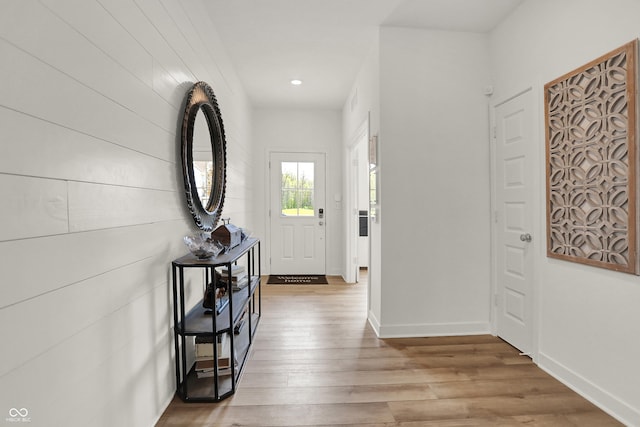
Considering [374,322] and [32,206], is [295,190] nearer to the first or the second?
[374,322]

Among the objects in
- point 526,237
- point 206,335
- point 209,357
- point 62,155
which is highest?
point 62,155

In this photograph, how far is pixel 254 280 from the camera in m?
2.88

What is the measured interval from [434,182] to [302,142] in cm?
274

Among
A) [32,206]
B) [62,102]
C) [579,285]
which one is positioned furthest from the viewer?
[579,285]

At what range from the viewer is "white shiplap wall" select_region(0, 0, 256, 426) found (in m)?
0.83

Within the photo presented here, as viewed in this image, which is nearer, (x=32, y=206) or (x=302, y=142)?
(x=32, y=206)

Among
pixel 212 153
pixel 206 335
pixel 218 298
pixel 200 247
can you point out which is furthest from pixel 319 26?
pixel 206 335

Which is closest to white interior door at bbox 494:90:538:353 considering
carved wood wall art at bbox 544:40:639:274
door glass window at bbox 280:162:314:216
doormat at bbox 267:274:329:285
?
carved wood wall art at bbox 544:40:639:274

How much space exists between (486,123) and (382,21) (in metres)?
1.24

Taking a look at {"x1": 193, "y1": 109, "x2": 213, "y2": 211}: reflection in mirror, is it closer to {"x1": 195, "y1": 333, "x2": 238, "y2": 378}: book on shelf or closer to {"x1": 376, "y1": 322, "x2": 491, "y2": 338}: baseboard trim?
{"x1": 195, "y1": 333, "x2": 238, "y2": 378}: book on shelf

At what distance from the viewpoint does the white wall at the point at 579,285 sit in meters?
1.66

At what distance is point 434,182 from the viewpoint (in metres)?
2.76

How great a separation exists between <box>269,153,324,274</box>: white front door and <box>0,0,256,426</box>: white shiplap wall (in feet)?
10.3

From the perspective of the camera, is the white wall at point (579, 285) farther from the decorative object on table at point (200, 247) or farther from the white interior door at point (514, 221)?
the decorative object on table at point (200, 247)
